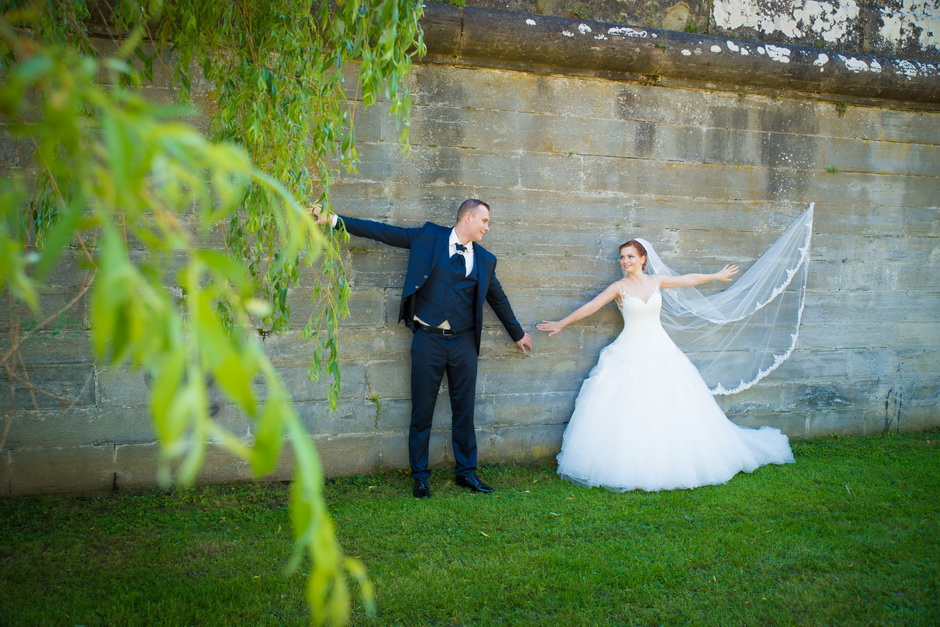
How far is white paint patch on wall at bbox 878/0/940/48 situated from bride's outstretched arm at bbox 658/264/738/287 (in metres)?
2.43

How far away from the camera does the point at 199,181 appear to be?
0.86 meters

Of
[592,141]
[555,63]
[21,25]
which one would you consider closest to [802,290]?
[592,141]

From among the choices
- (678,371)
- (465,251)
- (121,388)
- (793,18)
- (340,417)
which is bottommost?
(340,417)

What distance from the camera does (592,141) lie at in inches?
188

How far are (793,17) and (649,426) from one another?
132 inches

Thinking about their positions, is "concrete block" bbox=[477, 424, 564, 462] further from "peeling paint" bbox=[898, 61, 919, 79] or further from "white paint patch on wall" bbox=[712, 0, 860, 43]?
"peeling paint" bbox=[898, 61, 919, 79]

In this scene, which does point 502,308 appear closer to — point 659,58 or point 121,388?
point 659,58

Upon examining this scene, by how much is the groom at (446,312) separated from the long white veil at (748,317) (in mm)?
1491

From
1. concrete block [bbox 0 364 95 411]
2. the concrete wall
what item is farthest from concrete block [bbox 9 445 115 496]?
concrete block [bbox 0 364 95 411]

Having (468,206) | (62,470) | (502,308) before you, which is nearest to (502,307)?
(502,308)

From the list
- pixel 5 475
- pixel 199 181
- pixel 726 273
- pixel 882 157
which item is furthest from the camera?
pixel 882 157

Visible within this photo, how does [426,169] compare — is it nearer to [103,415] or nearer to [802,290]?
[103,415]

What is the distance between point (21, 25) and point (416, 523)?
334 centimetres

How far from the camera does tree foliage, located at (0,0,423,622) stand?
80 centimetres
